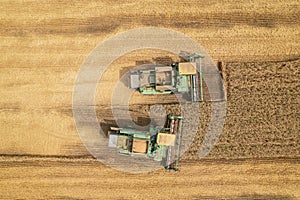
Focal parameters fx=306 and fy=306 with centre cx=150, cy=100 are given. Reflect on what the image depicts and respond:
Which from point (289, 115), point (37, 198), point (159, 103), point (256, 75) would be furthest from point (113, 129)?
point (289, 115)

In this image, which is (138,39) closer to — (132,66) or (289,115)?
(132,66)

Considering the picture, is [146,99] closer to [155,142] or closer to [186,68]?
[155,142]

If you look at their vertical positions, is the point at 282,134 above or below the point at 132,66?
below

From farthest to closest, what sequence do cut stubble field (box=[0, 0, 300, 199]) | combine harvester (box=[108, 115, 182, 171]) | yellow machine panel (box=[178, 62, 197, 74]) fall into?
cut stubble field (box=[0, 0, 300, 199]), yellow machine panel (box=[178, 62, 197, 74]), combine harvester (box=[108, 115, 182, 171])

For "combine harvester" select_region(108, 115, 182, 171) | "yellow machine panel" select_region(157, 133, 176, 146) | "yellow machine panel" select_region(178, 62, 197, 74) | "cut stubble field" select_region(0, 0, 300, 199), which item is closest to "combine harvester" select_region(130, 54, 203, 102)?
"yellow machine panel" select_region(178, 62, 197, 74)

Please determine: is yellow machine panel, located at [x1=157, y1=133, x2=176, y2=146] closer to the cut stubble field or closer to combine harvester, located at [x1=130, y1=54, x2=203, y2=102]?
the cut stubble field

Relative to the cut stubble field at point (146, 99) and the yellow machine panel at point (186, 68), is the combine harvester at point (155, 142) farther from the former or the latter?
the yellow machine panel at point (186, 68)
